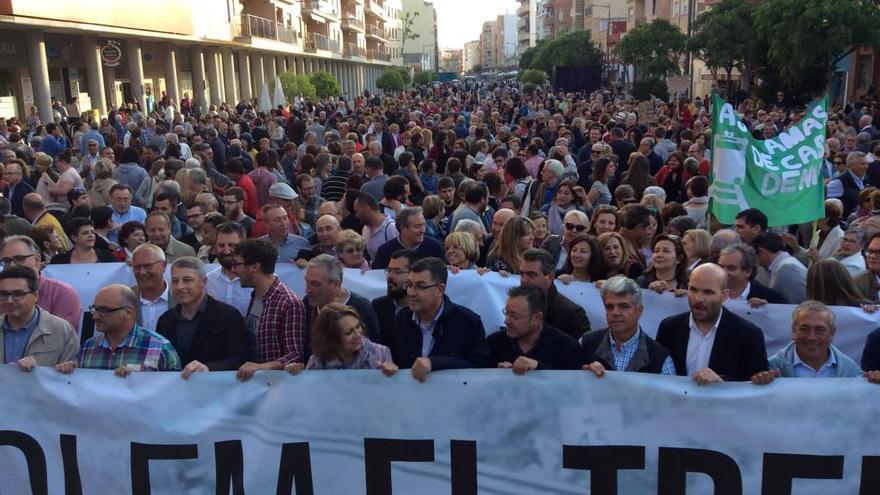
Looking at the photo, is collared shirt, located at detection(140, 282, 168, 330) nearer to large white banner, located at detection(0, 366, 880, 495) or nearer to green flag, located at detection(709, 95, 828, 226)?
large white banner, located at detection(0, 366, 880, 495)

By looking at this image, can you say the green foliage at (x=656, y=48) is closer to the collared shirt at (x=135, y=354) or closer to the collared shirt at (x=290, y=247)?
the collared shirt at (x=290, y=247)

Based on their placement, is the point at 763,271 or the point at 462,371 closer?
the point at 462,371

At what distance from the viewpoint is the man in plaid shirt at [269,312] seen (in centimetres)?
516

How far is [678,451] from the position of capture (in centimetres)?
429

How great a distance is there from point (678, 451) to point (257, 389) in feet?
6.98

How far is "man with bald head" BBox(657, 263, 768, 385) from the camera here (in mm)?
4703

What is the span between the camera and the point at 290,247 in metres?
7.46

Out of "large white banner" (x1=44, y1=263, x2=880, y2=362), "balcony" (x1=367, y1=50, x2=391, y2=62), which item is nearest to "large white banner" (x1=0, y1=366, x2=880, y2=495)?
"large white banner" (x1=44, y1=263, x2=880, y2=362)

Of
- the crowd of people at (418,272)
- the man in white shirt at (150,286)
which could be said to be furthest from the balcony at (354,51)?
the man in white shirt at (150,286)

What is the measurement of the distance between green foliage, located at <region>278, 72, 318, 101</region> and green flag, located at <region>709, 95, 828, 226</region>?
29.6 meters

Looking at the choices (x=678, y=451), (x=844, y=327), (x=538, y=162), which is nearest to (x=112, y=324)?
(x=678, y=451)

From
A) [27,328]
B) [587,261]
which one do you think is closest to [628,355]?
[587,261]

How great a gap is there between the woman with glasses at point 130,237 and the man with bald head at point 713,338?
4403 millimetres

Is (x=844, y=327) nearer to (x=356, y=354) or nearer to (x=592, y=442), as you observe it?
(x=592, y=442)
